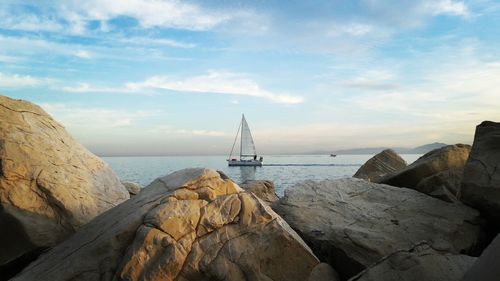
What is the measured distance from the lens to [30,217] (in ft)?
23.7

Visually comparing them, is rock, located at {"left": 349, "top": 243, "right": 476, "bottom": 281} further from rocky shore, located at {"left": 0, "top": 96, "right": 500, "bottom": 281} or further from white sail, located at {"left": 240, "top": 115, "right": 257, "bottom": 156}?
white sail, located at {"left": 240, "top": 115, "right": 257, "bottom": 156}

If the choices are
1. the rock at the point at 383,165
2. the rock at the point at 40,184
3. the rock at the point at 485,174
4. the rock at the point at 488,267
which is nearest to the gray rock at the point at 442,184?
the rock at the point at 485,174

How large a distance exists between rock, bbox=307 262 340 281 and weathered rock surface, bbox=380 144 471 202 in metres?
4.66

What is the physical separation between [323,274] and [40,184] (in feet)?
18.3

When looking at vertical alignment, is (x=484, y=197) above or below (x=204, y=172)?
below

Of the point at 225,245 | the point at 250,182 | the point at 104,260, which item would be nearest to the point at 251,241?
the point at 225,245

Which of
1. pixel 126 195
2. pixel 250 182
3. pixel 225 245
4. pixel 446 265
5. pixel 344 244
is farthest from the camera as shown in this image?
pixel 250 182

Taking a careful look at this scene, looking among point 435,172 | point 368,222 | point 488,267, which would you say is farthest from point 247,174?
point 488,267

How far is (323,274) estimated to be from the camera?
5.65 metres

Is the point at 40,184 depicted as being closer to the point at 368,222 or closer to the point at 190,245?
the point at 190,245

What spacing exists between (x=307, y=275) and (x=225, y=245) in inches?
48.3

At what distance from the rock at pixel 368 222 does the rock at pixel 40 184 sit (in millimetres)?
3960

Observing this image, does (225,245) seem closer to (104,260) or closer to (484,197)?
(104,260)

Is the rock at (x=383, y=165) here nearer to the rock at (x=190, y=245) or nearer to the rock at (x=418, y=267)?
the rock at (x=190, y=245)
